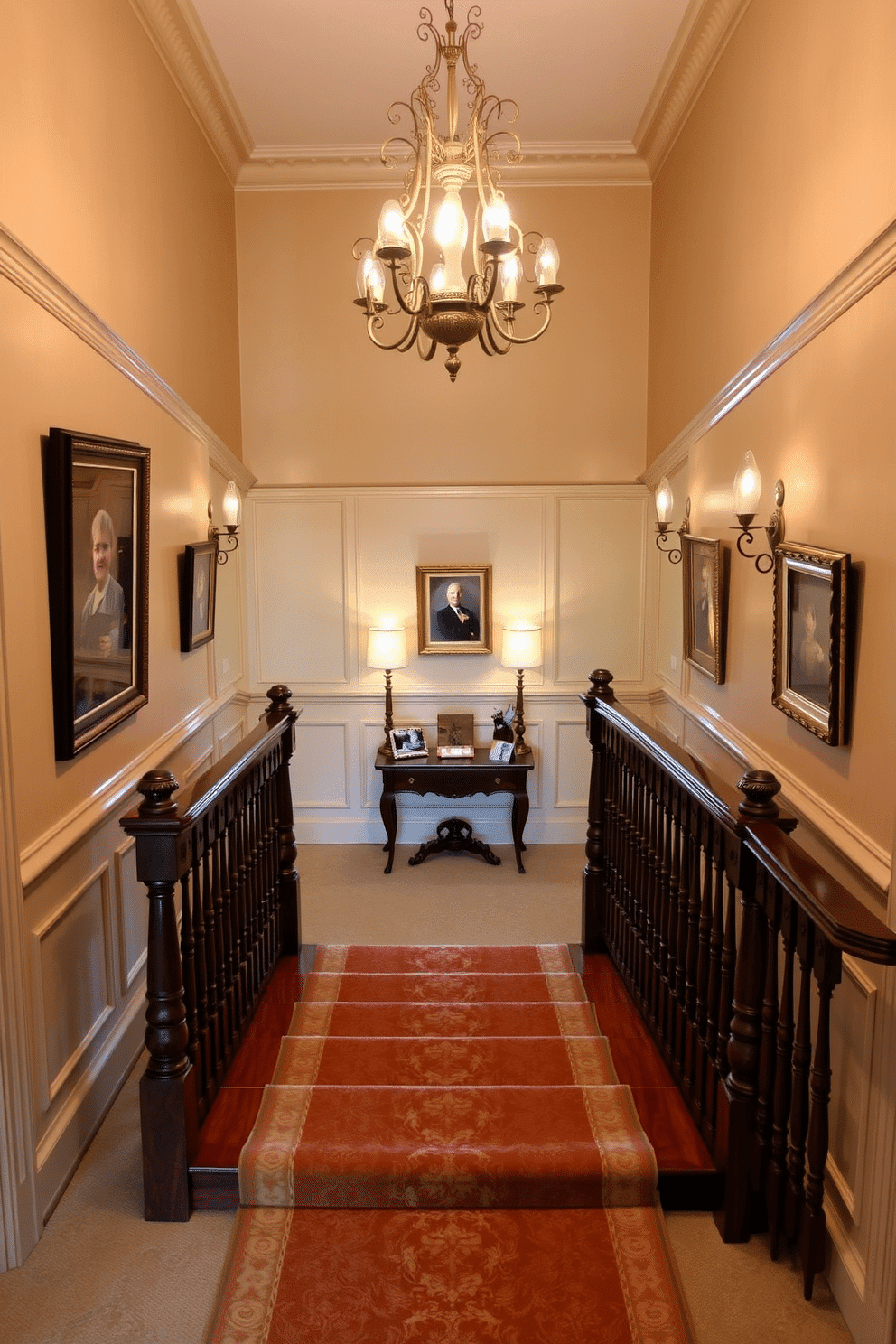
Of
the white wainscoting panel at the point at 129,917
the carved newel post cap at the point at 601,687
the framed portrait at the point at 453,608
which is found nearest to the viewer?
the white wainscoting panel at the point at 129,917

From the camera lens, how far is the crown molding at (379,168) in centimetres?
658

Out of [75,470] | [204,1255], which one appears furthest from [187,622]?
[204,1255]

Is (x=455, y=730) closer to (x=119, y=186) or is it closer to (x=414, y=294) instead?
(x=414, y=294)

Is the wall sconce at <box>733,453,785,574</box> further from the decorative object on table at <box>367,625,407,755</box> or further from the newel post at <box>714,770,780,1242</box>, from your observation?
the decorative object on table at <box>367,625,407,755</box>

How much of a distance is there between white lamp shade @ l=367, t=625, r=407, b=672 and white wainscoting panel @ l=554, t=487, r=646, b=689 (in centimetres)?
111

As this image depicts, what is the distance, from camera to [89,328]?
3.70m

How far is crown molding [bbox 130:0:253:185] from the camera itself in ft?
15.3

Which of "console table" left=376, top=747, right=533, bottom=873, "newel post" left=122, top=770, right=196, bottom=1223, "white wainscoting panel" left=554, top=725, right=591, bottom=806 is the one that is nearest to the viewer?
"newel post" left=122, top=770, right=196, bottom=1223

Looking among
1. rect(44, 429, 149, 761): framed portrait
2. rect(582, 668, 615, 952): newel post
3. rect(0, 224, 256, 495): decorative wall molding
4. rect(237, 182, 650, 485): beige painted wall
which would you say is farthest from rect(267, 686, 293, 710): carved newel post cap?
rect(237, 182, 650, 485): beige painted wall

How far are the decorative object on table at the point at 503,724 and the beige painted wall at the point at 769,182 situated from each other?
206cm

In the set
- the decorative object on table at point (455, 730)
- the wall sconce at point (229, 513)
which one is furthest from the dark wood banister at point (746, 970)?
the decorative object on table at point (455, 730)

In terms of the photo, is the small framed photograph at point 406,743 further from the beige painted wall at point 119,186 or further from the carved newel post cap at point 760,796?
the carved newel post cap at point 760,796

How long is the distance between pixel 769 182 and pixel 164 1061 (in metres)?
3.89

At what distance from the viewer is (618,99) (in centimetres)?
599
